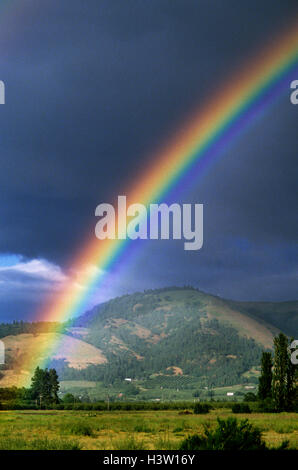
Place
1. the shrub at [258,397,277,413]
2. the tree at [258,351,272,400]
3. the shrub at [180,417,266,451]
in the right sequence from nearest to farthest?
the shrub at [180,417,266,451] < the shrub at [258,397,277,413] < the tree at [258,351,272,400]

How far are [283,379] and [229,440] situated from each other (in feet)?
310

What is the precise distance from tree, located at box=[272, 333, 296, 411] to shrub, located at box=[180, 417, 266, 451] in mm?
90030

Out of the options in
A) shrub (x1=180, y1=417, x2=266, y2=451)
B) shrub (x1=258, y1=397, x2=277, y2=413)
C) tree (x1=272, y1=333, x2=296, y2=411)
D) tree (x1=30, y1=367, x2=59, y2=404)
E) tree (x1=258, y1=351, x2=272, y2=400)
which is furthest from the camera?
tree (x1=30, y1=367, x2=59, y2=404)

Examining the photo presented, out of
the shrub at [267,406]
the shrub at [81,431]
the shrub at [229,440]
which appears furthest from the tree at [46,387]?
the shrub at [229,440]

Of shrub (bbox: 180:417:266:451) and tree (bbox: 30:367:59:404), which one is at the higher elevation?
shrub (bbox: 180:417:266:451)

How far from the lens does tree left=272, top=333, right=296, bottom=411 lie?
106 meters

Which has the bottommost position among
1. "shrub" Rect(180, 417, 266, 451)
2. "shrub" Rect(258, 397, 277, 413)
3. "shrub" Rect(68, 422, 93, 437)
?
"shrub" Rect(258, 397, 277, 413)

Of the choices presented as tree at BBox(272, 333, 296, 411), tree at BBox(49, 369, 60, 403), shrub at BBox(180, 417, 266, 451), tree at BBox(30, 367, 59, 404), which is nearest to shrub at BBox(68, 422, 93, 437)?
shrub at BBox(180, 417, 266, 451)

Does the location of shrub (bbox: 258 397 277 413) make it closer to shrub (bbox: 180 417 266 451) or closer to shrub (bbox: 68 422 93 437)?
shrub (bbox: 68 422 93 437)

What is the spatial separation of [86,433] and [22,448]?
13642mm

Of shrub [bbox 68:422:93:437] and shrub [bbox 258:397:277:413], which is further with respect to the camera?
shrub [bbox 258:397:277:413]

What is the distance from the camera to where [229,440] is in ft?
67.9
